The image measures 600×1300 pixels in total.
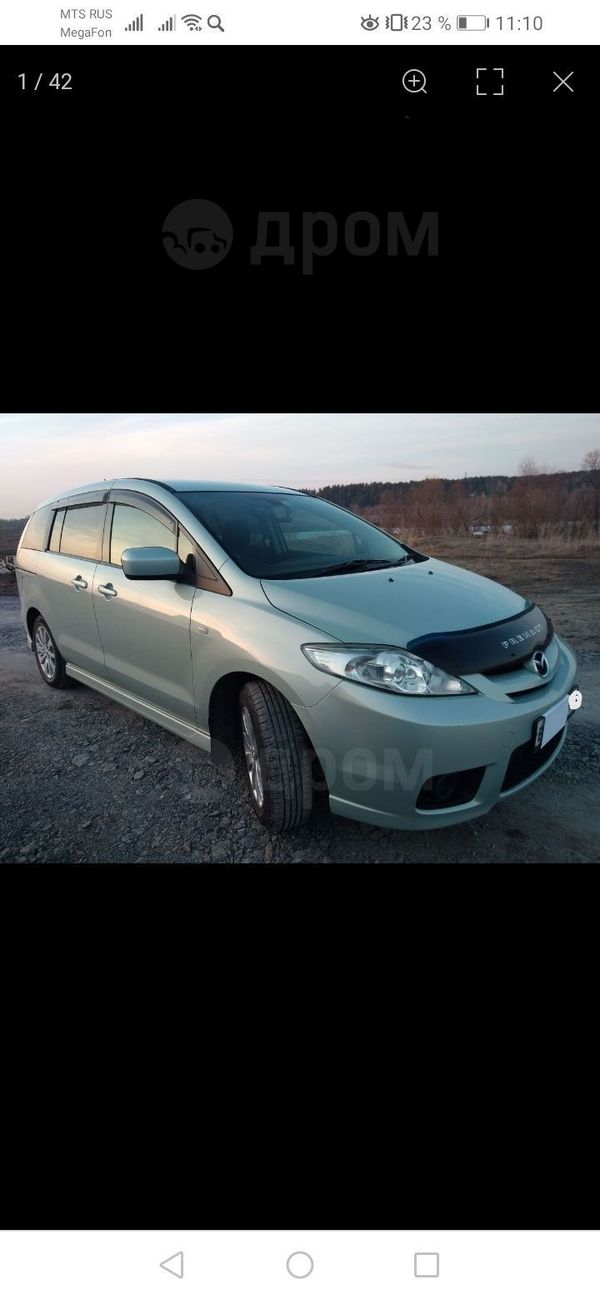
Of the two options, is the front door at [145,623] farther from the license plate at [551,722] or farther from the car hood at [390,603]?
the license plate at [551,722]

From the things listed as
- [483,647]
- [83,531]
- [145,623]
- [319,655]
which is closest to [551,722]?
[483,647]

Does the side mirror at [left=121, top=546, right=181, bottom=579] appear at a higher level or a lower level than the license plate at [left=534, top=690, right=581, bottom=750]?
higher

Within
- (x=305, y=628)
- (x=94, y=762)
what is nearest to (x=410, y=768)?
(x=305, y=628)

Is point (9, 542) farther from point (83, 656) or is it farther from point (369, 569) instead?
point (369, 569)

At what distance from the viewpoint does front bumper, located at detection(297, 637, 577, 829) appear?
185cm

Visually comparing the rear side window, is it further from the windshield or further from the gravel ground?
the windshield

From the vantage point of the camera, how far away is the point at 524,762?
210 cm

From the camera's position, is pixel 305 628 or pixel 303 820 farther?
pixel 303 820

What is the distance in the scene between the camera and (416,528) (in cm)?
1218

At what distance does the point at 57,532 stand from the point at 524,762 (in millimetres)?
3483

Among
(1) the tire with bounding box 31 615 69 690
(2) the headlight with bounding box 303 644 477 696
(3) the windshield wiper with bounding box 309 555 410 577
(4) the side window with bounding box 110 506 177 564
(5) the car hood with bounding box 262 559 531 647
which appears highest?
(4) the side window with bounding box 110 506 177 564

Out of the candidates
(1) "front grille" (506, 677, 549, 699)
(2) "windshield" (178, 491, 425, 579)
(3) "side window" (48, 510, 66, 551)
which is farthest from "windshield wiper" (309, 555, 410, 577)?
(3) "side window" (48, 510, 66, 551)

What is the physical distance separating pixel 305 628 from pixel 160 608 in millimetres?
961

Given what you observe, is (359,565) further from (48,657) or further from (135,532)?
(48,657)
